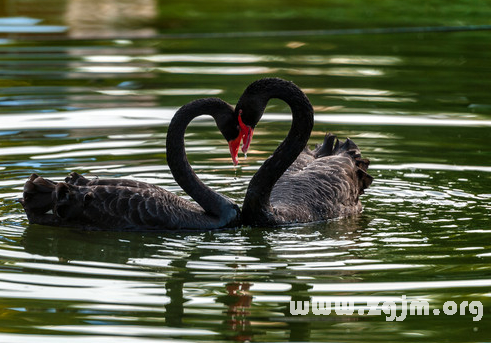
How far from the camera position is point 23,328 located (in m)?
5.40

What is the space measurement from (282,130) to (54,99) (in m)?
3.04

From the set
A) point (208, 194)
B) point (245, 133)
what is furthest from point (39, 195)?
point (245, 133)

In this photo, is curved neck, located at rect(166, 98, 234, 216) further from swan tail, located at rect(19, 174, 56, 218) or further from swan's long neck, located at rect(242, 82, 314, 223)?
swan tail, located at rect(19, 174, 56, 218)

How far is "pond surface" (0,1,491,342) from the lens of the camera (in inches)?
218

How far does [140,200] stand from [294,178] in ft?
4.93

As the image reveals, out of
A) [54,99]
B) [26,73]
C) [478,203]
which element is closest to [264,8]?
[26,73]

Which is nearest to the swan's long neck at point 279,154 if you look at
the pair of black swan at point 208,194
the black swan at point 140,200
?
the pair of black swan at point 208,194

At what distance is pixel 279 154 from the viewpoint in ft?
25.4

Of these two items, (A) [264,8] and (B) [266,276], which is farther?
(A) [264,8]

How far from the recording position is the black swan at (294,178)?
293 inches

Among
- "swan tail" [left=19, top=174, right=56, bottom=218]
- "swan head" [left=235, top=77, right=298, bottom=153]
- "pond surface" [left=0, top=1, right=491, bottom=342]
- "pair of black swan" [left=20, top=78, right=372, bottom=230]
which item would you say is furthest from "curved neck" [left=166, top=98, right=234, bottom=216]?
"swan tail" [left=19, top=174, right=56, bottom=218]

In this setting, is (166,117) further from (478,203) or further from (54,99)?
(478,203)

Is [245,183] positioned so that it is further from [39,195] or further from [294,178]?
[39,195]

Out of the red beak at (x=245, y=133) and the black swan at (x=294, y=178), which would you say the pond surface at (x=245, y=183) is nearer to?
the black swan at (x=294, y=178)
